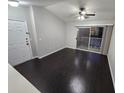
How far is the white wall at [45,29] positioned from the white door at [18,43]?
1.85 ft

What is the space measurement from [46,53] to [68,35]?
2.90m

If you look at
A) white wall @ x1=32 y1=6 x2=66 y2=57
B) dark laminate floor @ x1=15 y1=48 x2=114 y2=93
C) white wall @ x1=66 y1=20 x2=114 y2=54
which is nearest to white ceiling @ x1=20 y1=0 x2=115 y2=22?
white wall @ x1=32 y1=6 x2=66 y2=57

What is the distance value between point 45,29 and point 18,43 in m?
1.59

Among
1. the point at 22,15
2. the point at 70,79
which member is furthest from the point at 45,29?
→ the point at 70,79

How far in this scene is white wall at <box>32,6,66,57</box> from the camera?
159 inches

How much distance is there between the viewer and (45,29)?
4.56m

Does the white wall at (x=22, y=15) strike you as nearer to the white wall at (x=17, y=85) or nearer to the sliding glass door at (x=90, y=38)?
the white wall at (x=17, y=85)

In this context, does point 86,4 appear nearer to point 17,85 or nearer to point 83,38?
point 83,38

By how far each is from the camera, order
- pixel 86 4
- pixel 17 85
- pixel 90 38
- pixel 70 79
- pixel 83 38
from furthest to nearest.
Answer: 1. pixel 83 38
2. pixel 90 38
3. pixel 86 4
4. pixel 70 79
5. pixel 17 85

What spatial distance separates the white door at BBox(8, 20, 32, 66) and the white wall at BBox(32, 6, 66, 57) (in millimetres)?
565

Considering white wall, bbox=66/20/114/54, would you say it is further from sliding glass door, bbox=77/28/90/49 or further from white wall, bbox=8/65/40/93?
white wall, bbox=8/65/40/93

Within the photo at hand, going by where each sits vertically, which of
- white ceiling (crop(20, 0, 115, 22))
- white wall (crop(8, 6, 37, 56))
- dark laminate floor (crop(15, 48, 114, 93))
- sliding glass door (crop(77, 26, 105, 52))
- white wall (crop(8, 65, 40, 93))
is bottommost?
dark laminate floor (crop(15, 48, 114, 93))
